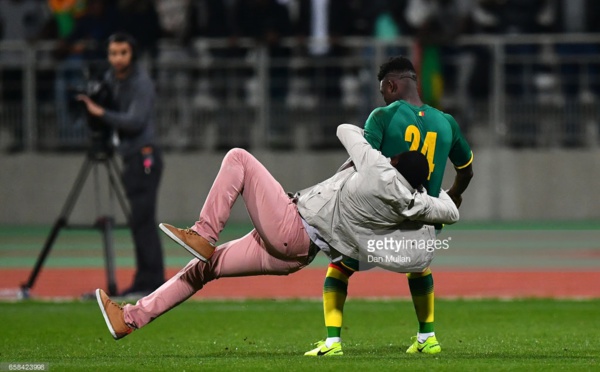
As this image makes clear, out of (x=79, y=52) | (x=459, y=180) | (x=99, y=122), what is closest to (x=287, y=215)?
(x=459, y=180)

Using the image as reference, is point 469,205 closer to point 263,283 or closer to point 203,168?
point 203,168

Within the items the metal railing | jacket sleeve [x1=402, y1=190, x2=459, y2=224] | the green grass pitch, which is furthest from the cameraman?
the metal railing

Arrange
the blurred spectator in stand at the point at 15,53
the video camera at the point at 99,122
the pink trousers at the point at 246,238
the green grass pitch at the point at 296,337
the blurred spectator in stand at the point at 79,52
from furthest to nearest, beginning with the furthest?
the blurred spectator in stand at the point at 15,53 < the blurred spectator in stand at the point at 79,52 < the video camera at the point at 99,122 < the green grass pitch at the point at 296,337 < the pink trousers at the point at 246,238

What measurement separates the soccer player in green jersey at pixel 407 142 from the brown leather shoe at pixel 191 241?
0.88 m

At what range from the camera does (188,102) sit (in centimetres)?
2330

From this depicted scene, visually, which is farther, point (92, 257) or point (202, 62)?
point (202, 62)

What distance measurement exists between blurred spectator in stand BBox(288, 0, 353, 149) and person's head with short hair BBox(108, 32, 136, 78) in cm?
849

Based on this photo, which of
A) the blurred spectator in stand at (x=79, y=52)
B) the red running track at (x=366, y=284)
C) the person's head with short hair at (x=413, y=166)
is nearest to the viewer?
the person's head with short hair at (x=413, y=166)

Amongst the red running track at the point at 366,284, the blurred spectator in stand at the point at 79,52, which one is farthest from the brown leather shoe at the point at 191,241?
the blurred spectator in stand at the point at 79,52

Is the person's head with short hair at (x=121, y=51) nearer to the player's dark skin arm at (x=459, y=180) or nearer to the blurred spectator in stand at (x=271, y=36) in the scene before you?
the player's dark skin arm at (x=459, y=180)

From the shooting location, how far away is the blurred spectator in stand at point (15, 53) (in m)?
23.9

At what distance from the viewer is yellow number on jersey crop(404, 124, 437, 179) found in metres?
9.25

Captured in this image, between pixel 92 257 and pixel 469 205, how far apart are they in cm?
690

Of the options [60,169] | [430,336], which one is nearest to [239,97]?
[60,169]
